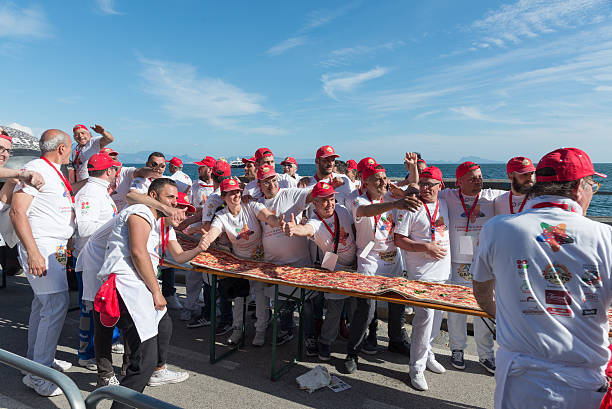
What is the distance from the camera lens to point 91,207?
3.91m

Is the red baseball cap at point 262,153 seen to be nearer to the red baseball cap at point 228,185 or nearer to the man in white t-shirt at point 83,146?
the red baseball cap at point 228,185

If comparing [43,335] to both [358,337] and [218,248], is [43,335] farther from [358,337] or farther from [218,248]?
[358,337]

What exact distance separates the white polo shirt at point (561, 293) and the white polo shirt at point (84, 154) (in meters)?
5.33

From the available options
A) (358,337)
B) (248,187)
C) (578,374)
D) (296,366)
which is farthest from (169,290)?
(578,374)

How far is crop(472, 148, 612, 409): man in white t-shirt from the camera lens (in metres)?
1.70

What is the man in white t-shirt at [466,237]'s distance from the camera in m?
4.21

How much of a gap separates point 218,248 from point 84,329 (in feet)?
5.37

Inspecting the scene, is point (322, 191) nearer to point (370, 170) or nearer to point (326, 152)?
point (370, 170)

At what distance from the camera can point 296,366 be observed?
168 inches

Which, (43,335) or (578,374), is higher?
(578,374)

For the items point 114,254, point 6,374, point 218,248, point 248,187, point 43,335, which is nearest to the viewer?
point 114,254

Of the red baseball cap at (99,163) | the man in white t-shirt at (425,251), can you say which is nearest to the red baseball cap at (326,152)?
the man in white t-shirt at (425,251)

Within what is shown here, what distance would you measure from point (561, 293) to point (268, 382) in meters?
2.98

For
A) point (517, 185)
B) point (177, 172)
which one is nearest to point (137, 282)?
point (517, 185)
